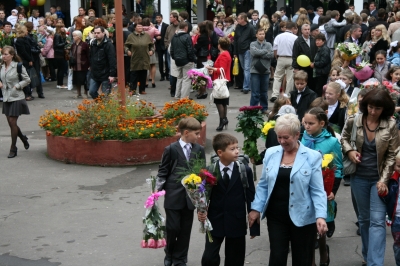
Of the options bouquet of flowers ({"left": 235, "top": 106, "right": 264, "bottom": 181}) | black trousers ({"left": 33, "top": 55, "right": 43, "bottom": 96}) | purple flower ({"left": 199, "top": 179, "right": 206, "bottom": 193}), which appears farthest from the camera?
black trousers ({"left": 33, "top": 55, "right": 43, "bottom": 96})

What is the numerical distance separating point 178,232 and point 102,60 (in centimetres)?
987

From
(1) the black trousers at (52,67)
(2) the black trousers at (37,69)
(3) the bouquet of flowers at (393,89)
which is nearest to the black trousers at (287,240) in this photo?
(3) the bouquet of flowers at (393,89)

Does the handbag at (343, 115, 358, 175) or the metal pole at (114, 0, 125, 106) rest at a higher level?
the metal pole at (114, 0, 125, 106)

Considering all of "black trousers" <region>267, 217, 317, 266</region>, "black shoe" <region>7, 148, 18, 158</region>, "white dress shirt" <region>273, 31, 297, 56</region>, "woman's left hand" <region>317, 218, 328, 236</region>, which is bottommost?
"black shoe" <region>7, 148, 18, 158</region>

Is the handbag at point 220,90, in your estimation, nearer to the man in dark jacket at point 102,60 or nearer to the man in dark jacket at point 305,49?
the man in dark jacket at point 305,49

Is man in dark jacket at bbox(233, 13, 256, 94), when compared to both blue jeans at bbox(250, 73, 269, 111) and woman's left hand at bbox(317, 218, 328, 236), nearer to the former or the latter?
blue jeans at bbox(250, 73, 269, 111)

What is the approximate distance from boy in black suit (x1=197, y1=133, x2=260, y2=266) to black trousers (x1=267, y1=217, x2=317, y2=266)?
1.24ft

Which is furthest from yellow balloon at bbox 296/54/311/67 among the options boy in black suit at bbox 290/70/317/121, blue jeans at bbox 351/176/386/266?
blue jeans at bbox 351/176/386/266

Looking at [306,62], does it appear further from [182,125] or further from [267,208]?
[267,208]

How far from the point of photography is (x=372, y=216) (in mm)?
6762

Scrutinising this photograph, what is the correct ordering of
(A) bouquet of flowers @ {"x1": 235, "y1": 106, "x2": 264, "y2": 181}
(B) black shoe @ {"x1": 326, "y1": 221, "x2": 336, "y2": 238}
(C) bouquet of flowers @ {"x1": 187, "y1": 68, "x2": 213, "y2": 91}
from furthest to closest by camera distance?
(C) bouquet of flowers @ {"x1": 187, "y1": 68, "x2": 213, "y2": 91}
(A) bouquet of flowers @ {"x1": 235, "y1": 106, "x2": 264, "y2": 181}
(B) black shoe @ {"x1": 326, "y1": 221, "x2": 336, "y2": 238}

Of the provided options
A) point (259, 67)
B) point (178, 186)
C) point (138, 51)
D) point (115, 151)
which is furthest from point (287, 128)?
point (138, 51)

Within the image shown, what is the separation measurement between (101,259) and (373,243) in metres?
2.77

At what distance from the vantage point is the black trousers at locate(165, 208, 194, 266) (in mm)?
7139
